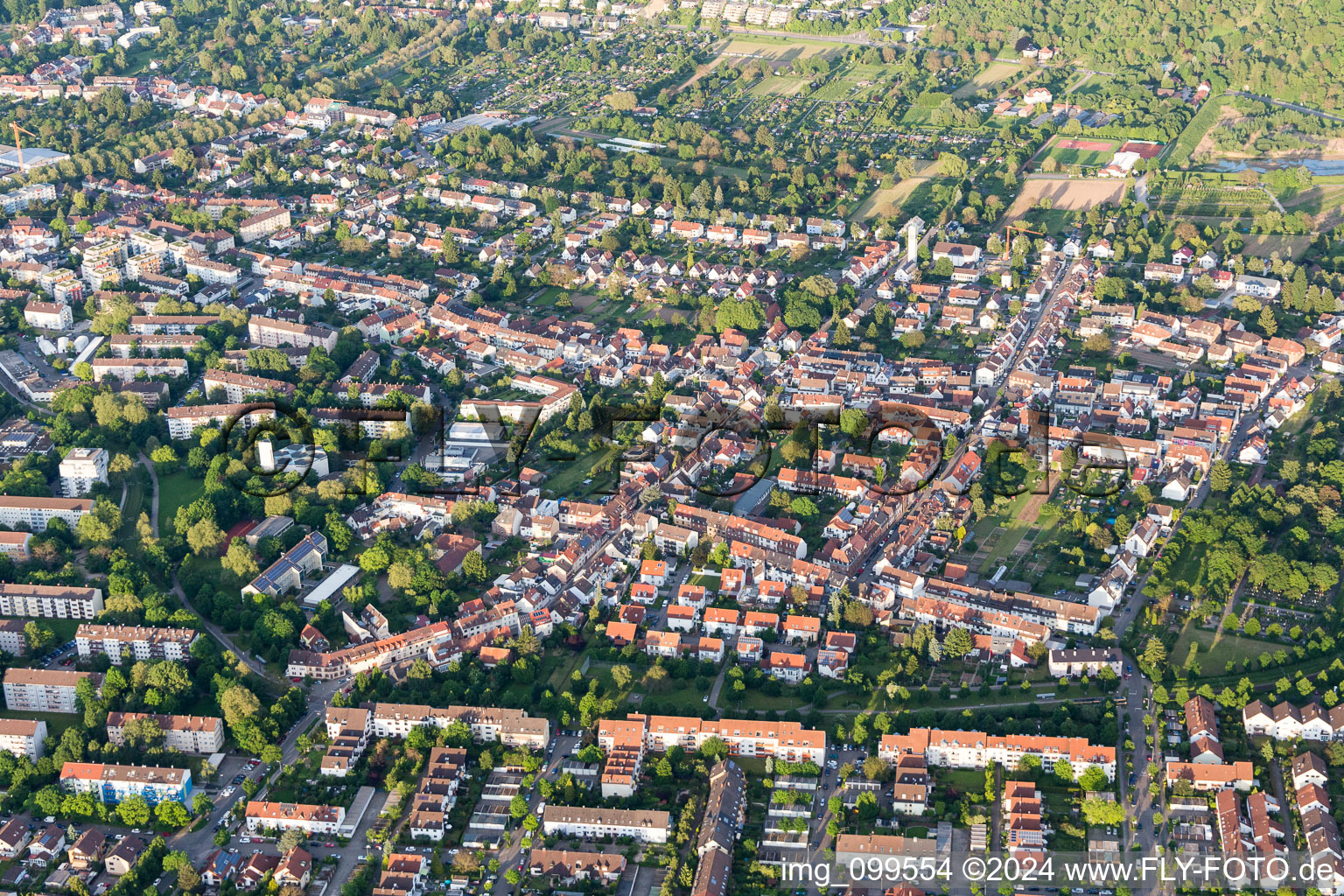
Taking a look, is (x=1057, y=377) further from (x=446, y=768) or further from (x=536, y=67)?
(x=536, y=67)

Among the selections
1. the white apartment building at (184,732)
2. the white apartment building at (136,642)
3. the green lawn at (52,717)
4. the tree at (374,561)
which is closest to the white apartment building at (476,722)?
the white apartment building at (184,732)

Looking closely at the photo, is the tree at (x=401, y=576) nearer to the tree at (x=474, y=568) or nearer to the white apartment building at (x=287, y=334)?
the tree at (x=474, y=568)

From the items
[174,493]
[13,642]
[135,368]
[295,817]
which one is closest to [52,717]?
[13,642]

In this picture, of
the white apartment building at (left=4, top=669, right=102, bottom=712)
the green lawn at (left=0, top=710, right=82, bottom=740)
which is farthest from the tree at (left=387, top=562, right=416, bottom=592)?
the green lawn at (left=0, top=710, right=82, bottom=740)

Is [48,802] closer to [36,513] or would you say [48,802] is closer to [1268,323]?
[36,513]

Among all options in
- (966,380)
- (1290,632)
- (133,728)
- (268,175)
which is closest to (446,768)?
(133,728)

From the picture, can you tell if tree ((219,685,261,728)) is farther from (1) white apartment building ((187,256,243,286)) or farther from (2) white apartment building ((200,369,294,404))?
(1) white apartment building ((187,256,243,286))

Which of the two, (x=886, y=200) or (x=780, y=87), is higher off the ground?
(x=886, y=200)
